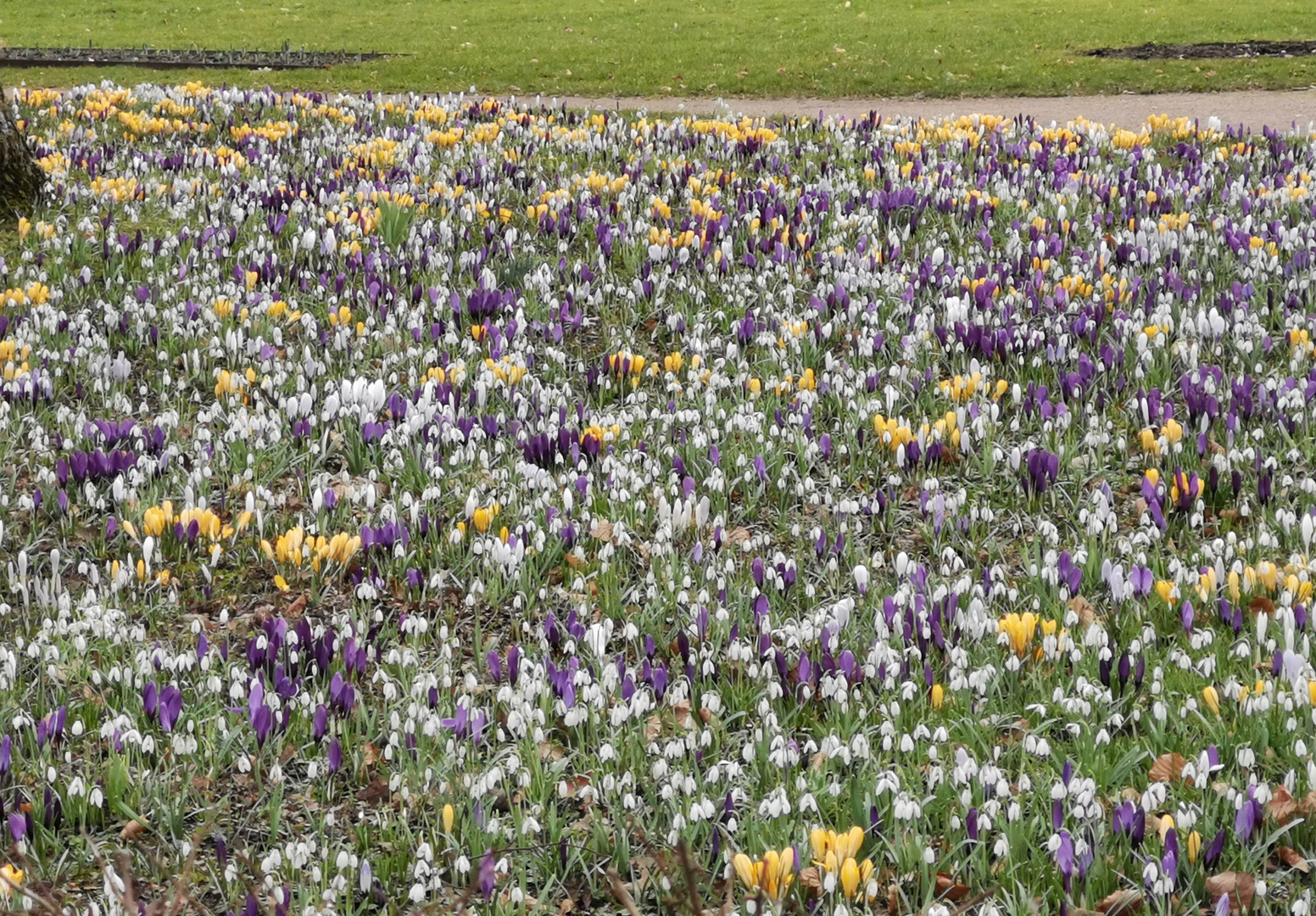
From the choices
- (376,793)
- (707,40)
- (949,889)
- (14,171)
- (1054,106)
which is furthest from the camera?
(707,40)

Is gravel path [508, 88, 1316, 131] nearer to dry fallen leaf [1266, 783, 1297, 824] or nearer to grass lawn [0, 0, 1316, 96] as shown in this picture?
grass lawn [0, 0, 1316, 96]

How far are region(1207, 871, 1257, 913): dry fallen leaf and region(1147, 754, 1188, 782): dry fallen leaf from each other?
1.36ft

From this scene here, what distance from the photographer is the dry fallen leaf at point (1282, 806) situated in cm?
327

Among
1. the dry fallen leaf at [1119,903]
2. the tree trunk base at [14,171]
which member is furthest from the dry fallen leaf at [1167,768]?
the tree trunk base at [14,171]

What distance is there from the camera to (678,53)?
24.0 m

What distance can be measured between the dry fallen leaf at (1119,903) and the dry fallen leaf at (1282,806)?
0.52 meters

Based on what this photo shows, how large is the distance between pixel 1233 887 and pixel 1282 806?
36 cm

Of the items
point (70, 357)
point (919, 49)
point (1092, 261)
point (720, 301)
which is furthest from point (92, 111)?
point (919, 49)

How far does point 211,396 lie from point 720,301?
3.12m

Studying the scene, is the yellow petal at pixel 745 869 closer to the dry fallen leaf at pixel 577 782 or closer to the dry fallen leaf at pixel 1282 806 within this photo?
the dry fallen leaf at pixel 577 782

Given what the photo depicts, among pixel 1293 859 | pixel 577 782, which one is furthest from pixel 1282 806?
pixel 577 782

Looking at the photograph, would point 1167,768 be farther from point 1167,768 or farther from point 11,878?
point 11,878

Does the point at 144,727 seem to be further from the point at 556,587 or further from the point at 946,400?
the point at 946,400

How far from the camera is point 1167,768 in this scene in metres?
3.50
